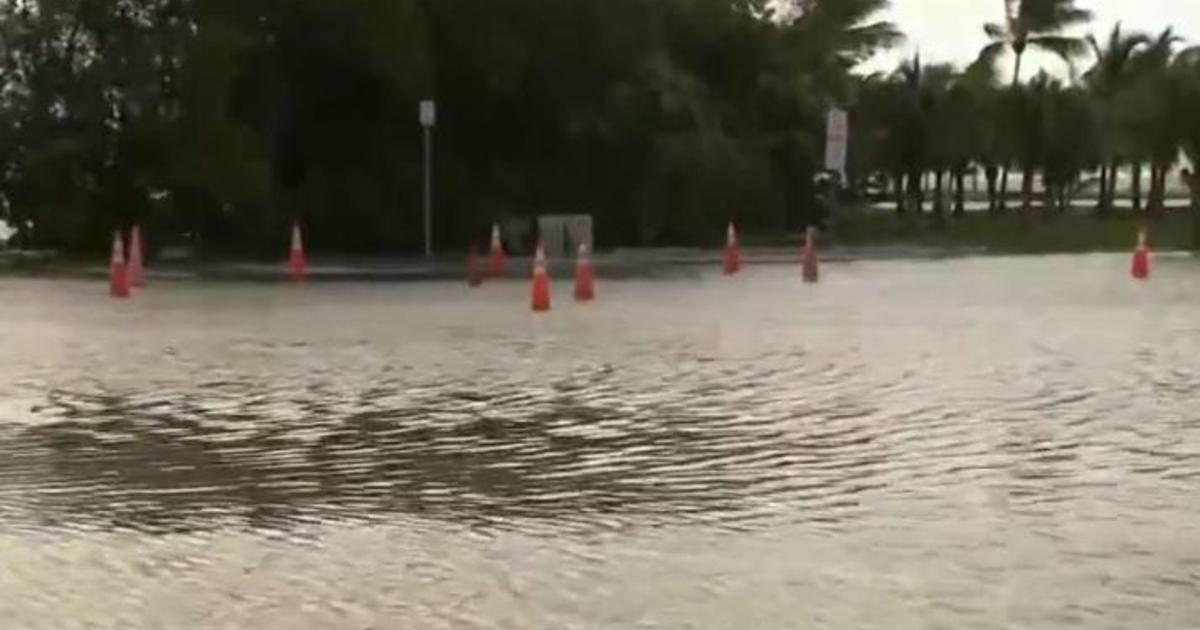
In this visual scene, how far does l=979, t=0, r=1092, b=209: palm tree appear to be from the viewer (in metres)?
65.9

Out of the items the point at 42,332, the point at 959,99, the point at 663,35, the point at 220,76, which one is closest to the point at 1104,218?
the point at 959,99

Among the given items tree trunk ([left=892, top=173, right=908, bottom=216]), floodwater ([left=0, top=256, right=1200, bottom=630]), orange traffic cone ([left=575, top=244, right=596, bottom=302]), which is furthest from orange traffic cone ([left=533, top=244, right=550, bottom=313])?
tree trunk ([left=892, top=173, right=908, bottom=216])

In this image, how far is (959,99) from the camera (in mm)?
59625

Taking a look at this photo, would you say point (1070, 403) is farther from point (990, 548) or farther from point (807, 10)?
point (807, 10)

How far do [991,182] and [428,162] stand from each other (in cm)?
3757

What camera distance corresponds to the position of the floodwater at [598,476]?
25.3 feet

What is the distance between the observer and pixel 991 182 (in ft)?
233

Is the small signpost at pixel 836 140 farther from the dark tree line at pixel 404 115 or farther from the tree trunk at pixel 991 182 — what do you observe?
the tree trunk at pixel 991 182

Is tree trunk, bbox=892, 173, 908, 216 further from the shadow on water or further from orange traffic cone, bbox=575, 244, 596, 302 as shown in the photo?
the shadow on water

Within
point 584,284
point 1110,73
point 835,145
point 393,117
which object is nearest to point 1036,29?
point 1110,73

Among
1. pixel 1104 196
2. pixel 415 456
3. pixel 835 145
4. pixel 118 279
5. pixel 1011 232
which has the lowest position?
pixel 1011 232

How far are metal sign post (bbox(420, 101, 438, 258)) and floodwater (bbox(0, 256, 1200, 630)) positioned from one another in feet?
48.2

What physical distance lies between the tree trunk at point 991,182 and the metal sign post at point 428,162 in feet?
99.5

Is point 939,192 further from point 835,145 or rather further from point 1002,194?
point 835,145
